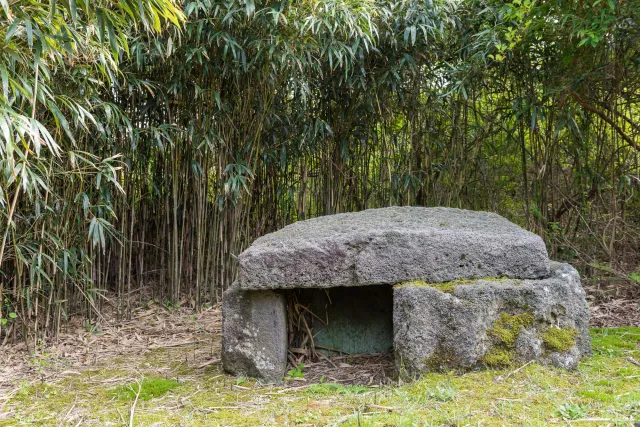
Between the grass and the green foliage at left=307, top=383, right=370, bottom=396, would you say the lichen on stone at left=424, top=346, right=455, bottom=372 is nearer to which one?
the grass

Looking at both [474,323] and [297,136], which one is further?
[297,136]

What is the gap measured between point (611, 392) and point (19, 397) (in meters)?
2.60

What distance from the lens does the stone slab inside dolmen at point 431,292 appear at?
7.67ft

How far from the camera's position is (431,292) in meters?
2.34

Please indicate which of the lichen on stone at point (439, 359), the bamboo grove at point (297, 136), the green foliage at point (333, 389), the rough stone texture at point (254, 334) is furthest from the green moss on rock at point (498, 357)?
the bamboo grove at point (297, 136)

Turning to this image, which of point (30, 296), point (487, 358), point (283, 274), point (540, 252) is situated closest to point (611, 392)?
point (487, 358)

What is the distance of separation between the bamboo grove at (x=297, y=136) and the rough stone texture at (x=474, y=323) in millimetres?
1550

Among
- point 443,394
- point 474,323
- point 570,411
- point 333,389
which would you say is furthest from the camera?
point 333,389

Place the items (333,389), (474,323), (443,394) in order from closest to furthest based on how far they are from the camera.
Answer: (443,394)
(474,323)
(333,389)

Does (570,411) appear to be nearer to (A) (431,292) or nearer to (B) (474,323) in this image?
(B) (474,323)

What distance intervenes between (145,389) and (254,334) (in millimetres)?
559

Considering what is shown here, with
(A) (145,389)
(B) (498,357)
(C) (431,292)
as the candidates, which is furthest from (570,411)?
(A) (145,389)

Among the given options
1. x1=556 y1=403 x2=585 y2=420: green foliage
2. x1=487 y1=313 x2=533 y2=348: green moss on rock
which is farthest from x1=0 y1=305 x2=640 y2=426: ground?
x1=487 y1=313 x2=533 y2=348: green moss on rock

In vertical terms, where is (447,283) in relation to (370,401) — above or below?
above
